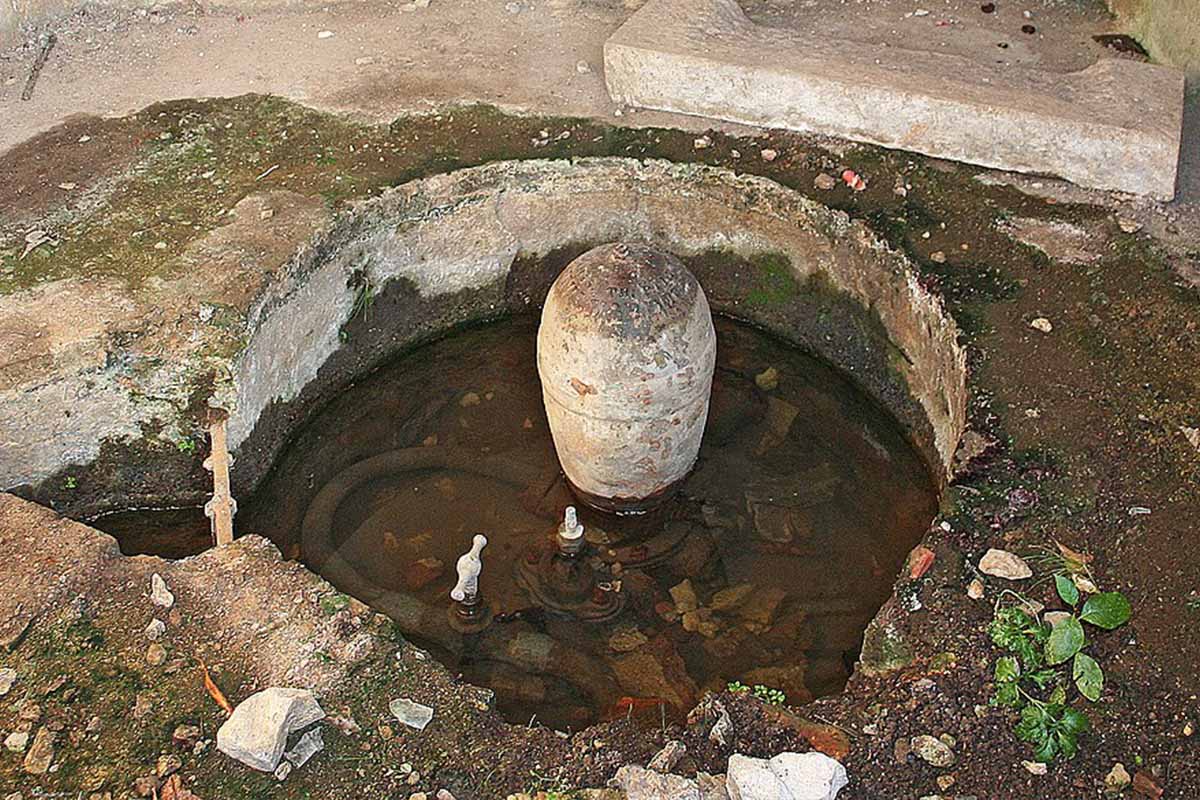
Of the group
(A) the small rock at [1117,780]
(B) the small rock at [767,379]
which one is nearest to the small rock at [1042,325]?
(B) the small rock at [767,379]

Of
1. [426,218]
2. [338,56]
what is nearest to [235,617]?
[426,218]

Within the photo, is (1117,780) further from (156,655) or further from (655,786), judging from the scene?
(156,655)

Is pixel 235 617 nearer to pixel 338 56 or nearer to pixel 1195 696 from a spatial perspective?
pixel 1195 696

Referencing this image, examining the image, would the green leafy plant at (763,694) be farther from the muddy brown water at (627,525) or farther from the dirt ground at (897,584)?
the muddy brown water at (627,525)

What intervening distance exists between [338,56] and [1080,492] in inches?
175

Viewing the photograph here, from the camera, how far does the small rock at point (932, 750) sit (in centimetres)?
357

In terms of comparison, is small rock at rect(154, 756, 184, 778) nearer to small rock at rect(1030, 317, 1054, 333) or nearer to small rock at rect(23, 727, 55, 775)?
small rock at rect(23, 727, 55, 775)

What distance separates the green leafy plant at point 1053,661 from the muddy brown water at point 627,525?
3.38 feet

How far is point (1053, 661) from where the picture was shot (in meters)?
3.78

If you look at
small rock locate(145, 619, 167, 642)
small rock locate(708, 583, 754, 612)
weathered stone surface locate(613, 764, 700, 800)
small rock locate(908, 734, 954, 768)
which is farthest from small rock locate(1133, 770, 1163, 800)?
small rock locate(145, 619, 167, 642)

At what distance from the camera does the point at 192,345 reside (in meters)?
5.00

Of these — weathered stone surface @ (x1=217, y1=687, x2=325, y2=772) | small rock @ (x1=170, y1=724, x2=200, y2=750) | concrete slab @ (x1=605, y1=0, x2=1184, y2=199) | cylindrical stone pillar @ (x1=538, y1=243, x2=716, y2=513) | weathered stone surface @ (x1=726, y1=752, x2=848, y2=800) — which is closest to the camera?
weathered stone surface @ (x1=726, y1=752, x2=848, y2=800)

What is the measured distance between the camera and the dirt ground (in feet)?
11.9

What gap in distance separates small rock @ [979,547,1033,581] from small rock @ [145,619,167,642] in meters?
2.66
